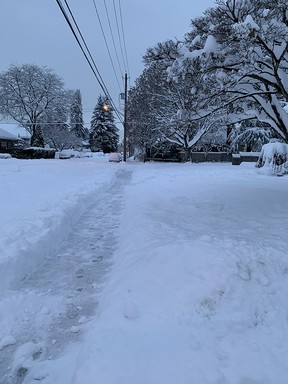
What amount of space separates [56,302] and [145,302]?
43.2 inches

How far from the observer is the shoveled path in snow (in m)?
2.86

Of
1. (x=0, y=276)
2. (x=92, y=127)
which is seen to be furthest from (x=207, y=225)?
(x=92, y=127)

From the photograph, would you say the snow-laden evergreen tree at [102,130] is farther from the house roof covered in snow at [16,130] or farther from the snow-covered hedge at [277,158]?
the snow-covered hedge at [277,158]

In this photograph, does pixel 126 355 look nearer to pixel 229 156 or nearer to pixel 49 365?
→ pixel 49 365

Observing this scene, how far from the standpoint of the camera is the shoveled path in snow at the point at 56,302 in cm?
286

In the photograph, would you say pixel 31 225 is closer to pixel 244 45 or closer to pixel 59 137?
pixel 244 45

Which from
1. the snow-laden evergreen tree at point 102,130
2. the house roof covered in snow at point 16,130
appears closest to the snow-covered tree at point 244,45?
the snow-laden evergreen tree at point 102,130

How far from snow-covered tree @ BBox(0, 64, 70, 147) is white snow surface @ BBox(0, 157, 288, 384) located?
4219cm

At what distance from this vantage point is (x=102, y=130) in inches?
2675

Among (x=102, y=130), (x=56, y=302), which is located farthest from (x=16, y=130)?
(x=56, y=302)

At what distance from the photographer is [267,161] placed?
17719 mm

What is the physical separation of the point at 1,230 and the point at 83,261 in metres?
1.73

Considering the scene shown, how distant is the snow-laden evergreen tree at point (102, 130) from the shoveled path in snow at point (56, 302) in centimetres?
6321

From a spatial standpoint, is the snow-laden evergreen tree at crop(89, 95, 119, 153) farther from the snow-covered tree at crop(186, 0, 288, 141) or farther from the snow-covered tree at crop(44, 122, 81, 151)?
the snow-covered tree at crop(186, 0, 288, 141)
